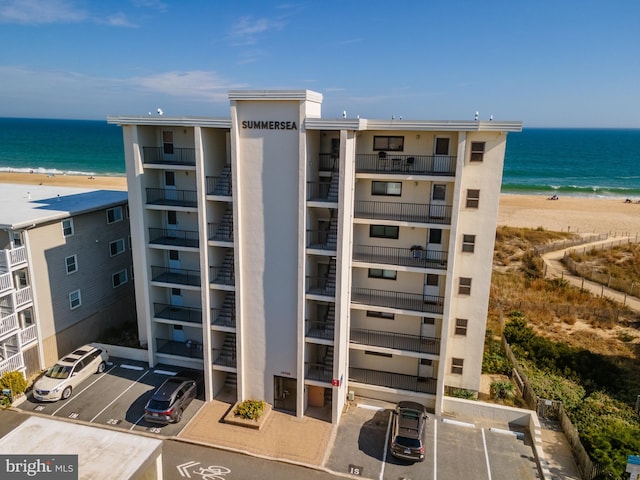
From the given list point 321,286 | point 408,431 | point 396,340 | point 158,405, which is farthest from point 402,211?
point 158,405

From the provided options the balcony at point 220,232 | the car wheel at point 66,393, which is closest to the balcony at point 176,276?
the balcony at point 220,232

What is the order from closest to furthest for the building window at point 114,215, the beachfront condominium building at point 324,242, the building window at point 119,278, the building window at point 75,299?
the beachfront condominium building at point 324,242 → the building window at point 75,299 → the building window at point 114,215 → the building window at point 119,278

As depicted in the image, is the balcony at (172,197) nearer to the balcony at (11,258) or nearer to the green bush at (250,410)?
the balcony at (11,258)

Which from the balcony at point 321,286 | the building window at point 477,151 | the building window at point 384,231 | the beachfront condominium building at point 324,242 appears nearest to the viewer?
the beachfront condominium building at point 324,242

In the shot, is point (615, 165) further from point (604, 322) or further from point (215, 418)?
point (215, 418)

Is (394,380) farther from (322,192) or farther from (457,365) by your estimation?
(322,192)
